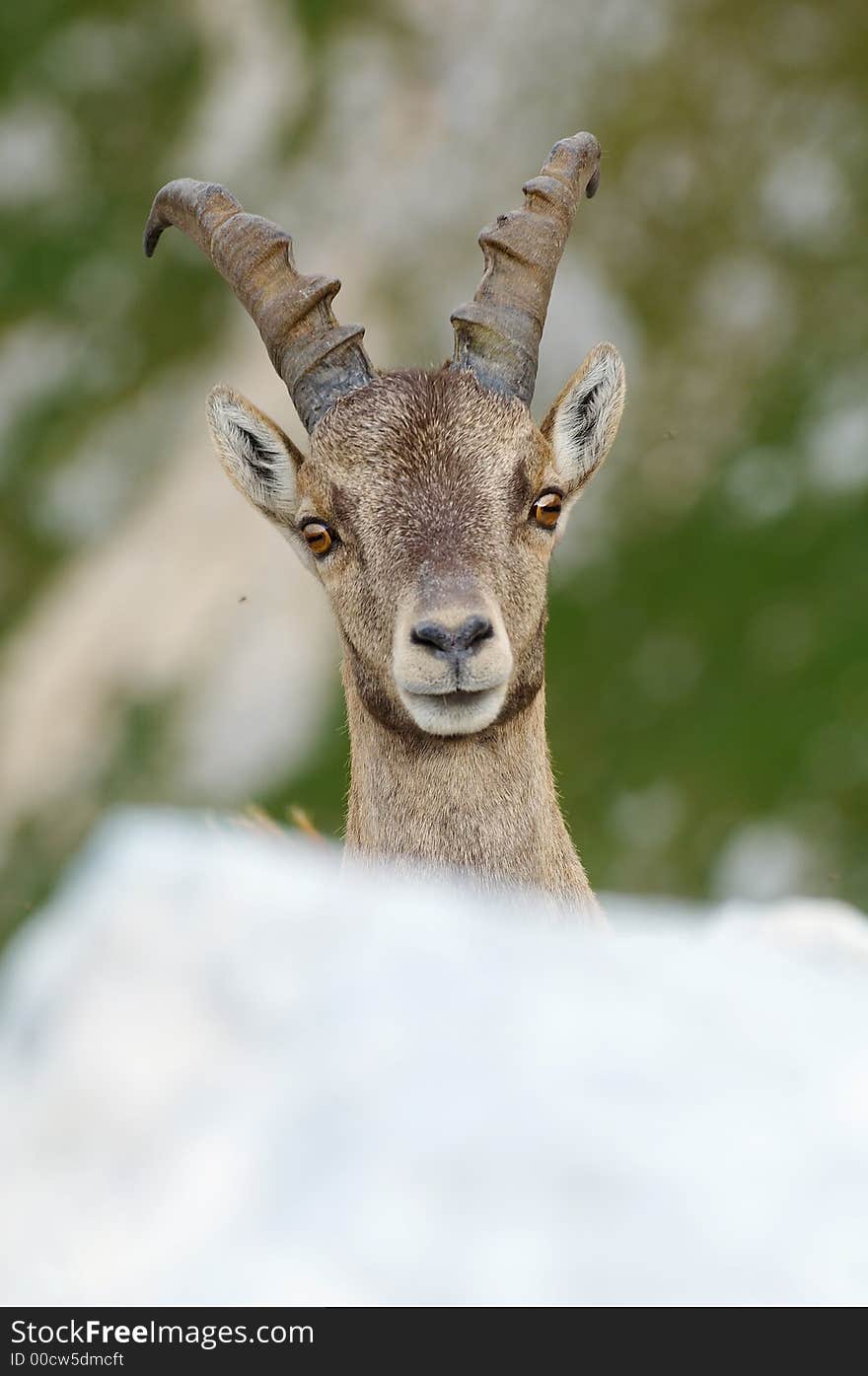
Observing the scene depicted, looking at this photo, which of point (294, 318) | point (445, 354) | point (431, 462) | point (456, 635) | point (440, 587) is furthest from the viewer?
point (445, 354)

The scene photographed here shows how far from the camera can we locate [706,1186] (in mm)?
3594

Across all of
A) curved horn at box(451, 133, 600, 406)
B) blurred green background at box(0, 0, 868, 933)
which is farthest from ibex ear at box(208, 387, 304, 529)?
blurred green background at box(0, 0, 868, 933)

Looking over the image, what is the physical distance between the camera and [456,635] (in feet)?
25.6

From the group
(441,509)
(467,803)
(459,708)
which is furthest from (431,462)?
(467,803)

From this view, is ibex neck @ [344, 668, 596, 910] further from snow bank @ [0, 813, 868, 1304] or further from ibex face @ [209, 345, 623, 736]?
snow bank @ [0, 813, 868, 1304]

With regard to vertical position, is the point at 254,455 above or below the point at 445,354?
below

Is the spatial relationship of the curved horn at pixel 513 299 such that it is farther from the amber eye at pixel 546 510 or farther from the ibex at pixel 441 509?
the amber eye at pixel 546 510

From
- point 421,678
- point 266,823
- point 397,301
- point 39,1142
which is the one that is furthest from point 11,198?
point 39,1142

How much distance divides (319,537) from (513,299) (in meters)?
1.85

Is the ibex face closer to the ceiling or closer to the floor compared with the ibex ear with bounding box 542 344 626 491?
closer to the floor

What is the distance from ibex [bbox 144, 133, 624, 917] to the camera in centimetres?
829

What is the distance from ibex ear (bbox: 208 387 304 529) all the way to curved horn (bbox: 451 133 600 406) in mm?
1171

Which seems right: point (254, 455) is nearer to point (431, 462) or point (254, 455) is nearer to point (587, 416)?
point (431, 462)
